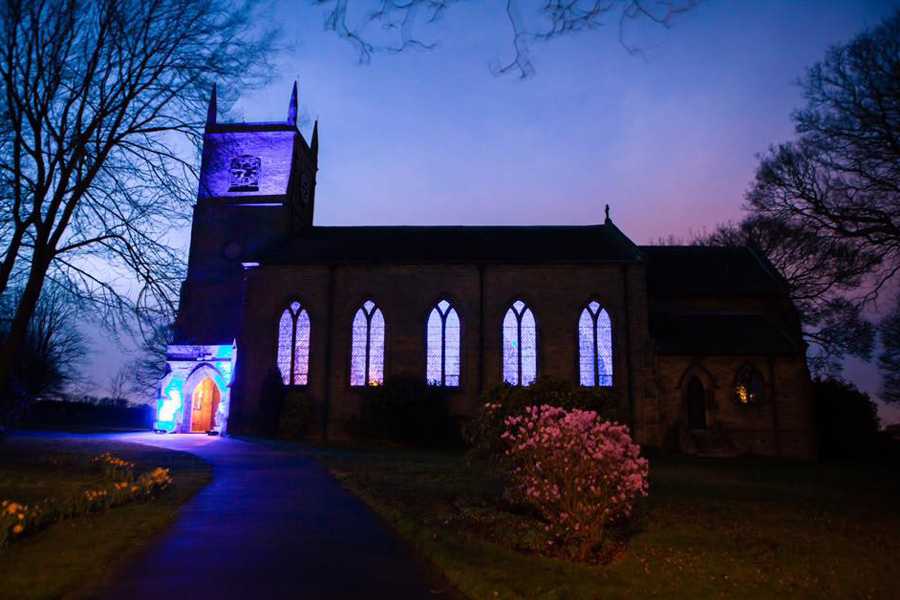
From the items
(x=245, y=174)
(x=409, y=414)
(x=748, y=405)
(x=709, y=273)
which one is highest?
(x=245, y=174)

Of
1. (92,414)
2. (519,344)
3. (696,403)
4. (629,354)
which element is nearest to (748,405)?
(696,403)

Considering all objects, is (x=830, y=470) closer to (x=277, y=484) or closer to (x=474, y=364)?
(x=474, y=364)

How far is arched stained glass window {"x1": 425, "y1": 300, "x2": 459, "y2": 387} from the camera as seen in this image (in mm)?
32875

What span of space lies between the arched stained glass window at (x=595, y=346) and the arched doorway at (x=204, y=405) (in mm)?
19645

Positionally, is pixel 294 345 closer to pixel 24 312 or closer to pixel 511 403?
pixel 24 312

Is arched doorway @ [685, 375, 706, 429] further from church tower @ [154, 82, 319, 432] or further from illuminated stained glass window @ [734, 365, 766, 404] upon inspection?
church tower @ [154, 82, 319, 432]

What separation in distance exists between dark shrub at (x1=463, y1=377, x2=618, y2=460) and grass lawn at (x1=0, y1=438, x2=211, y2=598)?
5.62 metres

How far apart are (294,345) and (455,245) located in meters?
10.0

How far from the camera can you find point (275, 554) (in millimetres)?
7797

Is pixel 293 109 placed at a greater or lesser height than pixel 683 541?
greater

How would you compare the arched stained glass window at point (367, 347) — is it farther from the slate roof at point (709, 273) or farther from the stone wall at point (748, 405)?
the slate roof at point (709, 273)

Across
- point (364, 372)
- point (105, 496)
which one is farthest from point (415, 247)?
point (105, 496)

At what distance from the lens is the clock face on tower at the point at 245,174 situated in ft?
→ 127

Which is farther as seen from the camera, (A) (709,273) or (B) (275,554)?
(A) (709,273)
